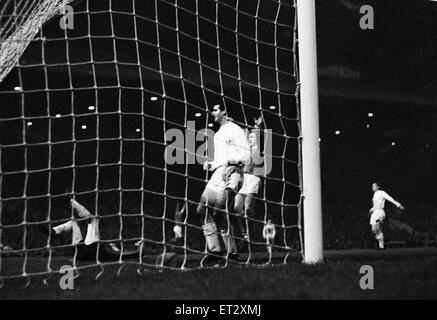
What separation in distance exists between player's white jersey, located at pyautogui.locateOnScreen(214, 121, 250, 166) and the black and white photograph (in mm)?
20

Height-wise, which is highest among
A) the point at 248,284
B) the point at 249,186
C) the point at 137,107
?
the point at 137,107

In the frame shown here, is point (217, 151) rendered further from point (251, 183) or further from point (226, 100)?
point (226, 100)

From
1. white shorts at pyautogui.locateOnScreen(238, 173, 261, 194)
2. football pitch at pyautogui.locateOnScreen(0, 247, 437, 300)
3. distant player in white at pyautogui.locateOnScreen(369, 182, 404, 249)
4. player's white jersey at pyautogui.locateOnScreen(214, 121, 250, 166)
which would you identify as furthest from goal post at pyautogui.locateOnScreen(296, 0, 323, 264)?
distant player in white at pyautogui.locateOnScreen(369, 182, 404, 249)

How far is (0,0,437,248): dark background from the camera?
635 inches

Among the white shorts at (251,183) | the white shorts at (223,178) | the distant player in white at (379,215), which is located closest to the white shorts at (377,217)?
the distant player in white at (379,215)

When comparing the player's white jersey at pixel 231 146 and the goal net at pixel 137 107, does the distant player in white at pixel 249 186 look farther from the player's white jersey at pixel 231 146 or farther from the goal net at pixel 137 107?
the goal net at pixel 137 107

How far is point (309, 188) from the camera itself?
559 centimetres

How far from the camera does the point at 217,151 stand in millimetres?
6867

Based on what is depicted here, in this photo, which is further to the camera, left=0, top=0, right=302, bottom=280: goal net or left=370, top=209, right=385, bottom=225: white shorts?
left=0, top=0, right=302, bottom=280: goal net

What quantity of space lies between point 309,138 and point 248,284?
187 centimetres

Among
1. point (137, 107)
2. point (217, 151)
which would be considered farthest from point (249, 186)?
point (137, 107)

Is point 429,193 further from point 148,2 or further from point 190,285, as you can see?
point 190,285

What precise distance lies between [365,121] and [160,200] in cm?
1014

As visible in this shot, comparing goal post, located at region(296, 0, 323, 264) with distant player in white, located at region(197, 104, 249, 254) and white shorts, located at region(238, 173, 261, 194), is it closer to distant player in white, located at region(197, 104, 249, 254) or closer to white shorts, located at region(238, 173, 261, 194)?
distant player in white, located at region(197, 104, 249, 254)
